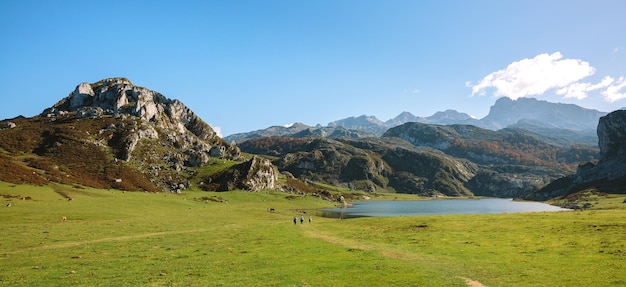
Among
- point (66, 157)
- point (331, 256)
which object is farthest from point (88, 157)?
point (331, 256)

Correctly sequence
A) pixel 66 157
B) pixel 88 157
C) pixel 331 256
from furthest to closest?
pixel 88 157, pixel 66 157, pixel 331 256

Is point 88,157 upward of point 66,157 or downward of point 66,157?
upward

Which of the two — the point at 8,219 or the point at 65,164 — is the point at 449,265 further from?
the point at 65,164

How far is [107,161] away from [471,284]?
7055 inches

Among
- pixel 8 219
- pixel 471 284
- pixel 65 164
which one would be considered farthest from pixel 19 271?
pixel 65 164

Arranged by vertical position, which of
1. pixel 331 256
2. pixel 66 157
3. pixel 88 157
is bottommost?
pixel 331 256

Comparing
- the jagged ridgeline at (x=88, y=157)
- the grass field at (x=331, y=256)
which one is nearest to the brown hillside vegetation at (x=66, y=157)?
the jagged ridgeline at (x=88, y=157)

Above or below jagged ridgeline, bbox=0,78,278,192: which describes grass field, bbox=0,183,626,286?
below

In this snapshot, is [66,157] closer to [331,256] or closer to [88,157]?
[88,157]

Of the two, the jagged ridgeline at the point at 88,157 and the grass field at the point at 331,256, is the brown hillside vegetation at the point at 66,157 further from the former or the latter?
the grass field at the point at 331,256

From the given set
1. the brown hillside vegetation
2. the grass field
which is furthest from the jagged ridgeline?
the grass field

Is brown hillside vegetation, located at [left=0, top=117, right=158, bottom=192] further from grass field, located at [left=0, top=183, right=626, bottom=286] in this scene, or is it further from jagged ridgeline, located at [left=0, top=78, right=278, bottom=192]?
grass field, located at [left=0, top=183, right=626, bottom=286]

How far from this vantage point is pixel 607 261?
28625mm

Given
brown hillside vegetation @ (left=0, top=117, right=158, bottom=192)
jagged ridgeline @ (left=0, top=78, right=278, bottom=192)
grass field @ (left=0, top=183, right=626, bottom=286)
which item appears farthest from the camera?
jagged ridgeline @ (left=0, top=78, right=278, bottom=192)
